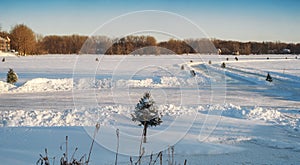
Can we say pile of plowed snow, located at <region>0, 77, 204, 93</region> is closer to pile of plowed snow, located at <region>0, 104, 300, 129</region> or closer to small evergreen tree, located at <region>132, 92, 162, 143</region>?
pile of plowed snow, located at <region>0, 104, 300, 129</region>

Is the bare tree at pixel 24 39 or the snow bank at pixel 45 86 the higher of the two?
the bare tree at pixel 24 39

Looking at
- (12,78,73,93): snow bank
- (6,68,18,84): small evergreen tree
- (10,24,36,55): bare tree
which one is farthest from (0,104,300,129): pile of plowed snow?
(10,24,36,55): bare tree

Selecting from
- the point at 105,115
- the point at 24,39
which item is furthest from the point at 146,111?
the point at 24,39

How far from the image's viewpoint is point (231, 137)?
714cm

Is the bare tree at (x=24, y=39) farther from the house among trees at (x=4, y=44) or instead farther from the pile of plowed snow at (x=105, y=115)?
the pile of plowed snow at (x=105, y=115)

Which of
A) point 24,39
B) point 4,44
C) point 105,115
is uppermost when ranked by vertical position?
point 24,39

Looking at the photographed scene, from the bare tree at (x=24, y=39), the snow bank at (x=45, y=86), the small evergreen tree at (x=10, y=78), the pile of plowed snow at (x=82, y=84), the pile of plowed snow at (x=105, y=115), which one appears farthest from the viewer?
the bare tree at (x=24, y=39)

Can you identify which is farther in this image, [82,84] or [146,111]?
[82,84]

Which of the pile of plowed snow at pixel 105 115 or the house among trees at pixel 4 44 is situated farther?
the house among trees at pixel 4 44

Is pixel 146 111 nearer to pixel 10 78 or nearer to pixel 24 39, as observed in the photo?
pixel 10 78

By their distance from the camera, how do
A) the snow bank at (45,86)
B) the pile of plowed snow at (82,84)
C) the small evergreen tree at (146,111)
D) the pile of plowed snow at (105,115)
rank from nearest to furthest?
1. the small evergreen tree at (146,111)
2. the pile of plowed snow at (105,115)
3. the snow bank at (45,86)
4. the pile of plowed snow at (82,84)

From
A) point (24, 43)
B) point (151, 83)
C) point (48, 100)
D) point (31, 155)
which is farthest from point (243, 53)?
point (31, 155)

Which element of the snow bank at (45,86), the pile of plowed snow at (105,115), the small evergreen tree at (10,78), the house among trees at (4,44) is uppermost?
the house among trees at (4,44)

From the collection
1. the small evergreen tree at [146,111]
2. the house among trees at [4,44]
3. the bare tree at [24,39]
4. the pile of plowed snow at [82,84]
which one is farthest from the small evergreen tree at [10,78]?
the house among trees at [4,44]
